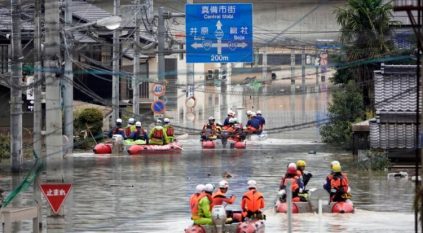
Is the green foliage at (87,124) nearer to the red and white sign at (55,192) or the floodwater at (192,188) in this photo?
the floodwater at (192,188)

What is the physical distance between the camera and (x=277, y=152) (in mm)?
48500

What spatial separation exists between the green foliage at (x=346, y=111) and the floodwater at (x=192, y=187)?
905 mm

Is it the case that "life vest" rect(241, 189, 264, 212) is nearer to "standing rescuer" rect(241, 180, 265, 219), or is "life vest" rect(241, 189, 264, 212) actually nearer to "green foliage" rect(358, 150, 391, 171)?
"standing rescuer" rect(241, 180, 265, 219)

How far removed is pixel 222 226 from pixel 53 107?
4098 millimetres

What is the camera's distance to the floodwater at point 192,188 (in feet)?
87.2

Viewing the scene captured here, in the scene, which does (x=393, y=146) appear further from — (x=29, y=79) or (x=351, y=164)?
(x=29, y=79)

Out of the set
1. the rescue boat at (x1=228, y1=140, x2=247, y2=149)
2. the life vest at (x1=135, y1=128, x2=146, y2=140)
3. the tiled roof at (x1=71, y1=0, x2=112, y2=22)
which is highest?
the tiled roof at (x1=71, y1=0, x2=112, y2=22)

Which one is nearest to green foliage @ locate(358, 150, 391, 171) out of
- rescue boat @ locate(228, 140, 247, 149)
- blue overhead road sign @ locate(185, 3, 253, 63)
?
blue overhead road sign @ locate(185, 3, 253, 63)

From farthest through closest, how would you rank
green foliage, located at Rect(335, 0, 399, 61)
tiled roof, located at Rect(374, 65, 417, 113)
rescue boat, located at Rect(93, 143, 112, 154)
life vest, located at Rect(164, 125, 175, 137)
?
life vest, located at Rect(164, 125, 175, 137) < rescue boat, located at Rect(93, 143, 112, 154) < green foliage, located at Rect(335, 0, 399, 61) < tiled roof, located at Rect(374, 65, 417, 113)

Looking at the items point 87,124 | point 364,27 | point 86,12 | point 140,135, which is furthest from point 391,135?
point 86,12

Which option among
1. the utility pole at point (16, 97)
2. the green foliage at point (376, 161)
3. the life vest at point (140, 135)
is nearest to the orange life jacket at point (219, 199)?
the utility pole at point (16, 97)

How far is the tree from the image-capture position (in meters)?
46.0

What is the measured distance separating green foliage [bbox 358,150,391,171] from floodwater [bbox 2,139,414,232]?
1.70 feet

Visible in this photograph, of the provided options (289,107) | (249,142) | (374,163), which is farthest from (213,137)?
(289,107)
